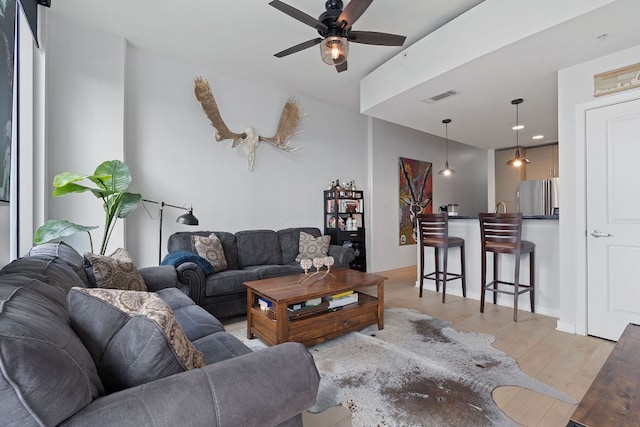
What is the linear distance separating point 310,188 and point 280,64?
191 cm

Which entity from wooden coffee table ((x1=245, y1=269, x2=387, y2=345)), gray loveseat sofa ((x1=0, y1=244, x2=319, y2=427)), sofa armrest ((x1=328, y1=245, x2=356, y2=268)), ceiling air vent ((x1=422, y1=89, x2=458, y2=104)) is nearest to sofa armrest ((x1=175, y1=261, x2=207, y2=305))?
wooden coffee table ((x1=245, y1=269, x2=387, y2=345))

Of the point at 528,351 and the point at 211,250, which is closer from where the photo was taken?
the point at 528,351

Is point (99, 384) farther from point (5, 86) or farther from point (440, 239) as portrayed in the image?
point (440, 239)

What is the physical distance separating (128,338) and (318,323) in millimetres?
1706

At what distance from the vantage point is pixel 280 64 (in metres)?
3.74

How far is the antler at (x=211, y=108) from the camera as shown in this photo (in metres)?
3.84

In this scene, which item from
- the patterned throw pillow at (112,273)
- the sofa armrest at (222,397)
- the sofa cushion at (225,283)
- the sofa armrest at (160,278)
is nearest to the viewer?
the sofa armrest at (222,397)

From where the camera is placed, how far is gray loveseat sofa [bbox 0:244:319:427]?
0.61 metres

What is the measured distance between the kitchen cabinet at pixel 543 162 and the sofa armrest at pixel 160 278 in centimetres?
724

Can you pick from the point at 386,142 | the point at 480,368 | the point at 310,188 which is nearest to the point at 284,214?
the point at 310,188

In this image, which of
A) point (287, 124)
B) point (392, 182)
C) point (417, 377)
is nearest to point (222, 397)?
point (417, 377)

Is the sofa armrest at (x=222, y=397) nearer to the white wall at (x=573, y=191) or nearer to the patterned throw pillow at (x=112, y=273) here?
the patterned throw pillow at (x=112, y=273)

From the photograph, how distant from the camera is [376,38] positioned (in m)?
2.44

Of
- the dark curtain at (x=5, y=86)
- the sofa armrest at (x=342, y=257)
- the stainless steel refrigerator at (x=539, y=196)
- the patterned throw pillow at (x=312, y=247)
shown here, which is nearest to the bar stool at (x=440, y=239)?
the sofa armrest at (x=342, y=257)
